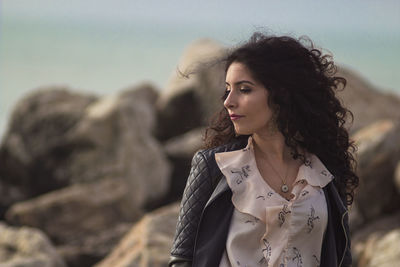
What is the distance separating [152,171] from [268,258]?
669cm

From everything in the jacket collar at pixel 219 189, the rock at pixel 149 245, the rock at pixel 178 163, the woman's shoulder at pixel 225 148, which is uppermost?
the woman's shoulder at pixel 225 148

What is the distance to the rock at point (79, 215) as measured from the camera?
8.50 metres

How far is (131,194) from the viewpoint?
9.31 m

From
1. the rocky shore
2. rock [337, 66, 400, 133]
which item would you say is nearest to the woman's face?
the rocky shore

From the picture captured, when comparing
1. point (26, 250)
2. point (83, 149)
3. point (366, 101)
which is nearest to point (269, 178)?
point (26, 250)

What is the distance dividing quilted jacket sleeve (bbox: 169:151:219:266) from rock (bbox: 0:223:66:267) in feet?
10.7

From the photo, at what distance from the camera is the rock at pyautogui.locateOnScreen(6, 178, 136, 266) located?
8500 mm

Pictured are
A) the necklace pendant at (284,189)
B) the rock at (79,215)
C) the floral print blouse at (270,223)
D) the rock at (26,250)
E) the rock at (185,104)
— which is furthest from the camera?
the rock at (185,104)

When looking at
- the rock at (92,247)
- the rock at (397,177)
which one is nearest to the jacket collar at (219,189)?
the rock at (92,247)

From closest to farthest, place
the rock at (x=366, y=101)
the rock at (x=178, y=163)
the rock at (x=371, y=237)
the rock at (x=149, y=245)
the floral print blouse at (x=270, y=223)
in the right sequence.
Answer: the floral print blouse at (x=270, y=223) < the rock at (x=149, y=245) < the rock at (x=371, y=237) < the rock at (x=178, y=163) < the rock at (x=366, y=101)

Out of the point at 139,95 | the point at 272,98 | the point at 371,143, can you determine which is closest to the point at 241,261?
the point at 272,98

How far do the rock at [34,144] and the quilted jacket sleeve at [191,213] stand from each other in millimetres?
6539

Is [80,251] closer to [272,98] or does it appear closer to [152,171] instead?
[152,171]

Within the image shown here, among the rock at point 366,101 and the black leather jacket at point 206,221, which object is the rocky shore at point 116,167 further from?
the black leather jacket at point 206,221
